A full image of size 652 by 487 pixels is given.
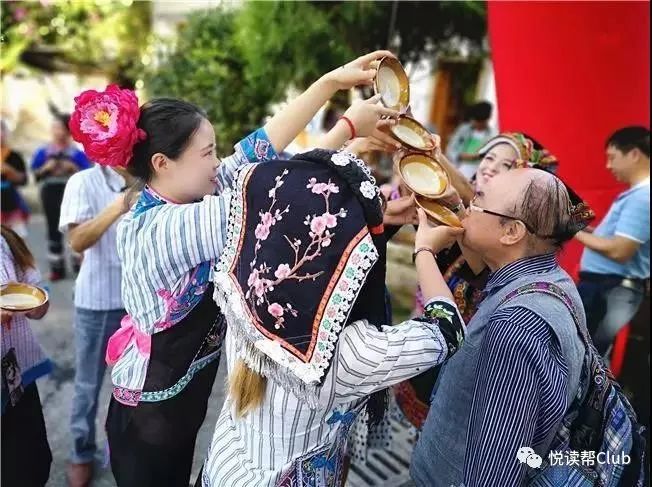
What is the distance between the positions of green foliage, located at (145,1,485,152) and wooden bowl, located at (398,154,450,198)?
3.86 metres

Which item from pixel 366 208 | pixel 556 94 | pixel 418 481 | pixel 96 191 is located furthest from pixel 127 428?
pixel 556 94

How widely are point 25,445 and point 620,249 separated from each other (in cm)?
299

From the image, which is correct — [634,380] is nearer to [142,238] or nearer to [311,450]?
[311,450]

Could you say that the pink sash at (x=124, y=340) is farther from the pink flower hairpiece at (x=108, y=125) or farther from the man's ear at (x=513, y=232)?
the man's ear at (x=513, y=232)

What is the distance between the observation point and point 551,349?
1.39 metres

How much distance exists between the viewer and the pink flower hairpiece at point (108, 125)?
5.08 feet

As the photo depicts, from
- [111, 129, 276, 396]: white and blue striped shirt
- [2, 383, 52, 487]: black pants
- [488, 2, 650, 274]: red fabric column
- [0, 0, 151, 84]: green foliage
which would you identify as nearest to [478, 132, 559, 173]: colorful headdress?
[488, 2, 650, 274]: red fabric column

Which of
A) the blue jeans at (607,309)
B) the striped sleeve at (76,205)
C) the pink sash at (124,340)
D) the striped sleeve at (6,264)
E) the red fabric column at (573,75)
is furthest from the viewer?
the red fabric column at (573,75)

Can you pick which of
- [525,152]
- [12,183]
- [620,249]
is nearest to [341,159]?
[525,152]

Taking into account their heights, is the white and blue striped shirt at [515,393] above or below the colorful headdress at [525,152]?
below

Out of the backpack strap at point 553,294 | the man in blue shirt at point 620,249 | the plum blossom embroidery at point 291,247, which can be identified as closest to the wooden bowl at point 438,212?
the backpack strap at point 553,294

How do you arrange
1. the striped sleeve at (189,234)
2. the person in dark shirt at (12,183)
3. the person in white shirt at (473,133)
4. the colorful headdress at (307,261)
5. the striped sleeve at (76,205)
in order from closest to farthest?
the colorful headdress at (307,261) < the striped sleeve at (189,234) < the striped sleeve at (76,205) < the person in dark shirt at (12,183) < the person in white shirt at (473,133)

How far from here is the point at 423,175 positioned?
2004 millimetres

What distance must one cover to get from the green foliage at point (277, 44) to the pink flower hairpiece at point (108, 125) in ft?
13.8
